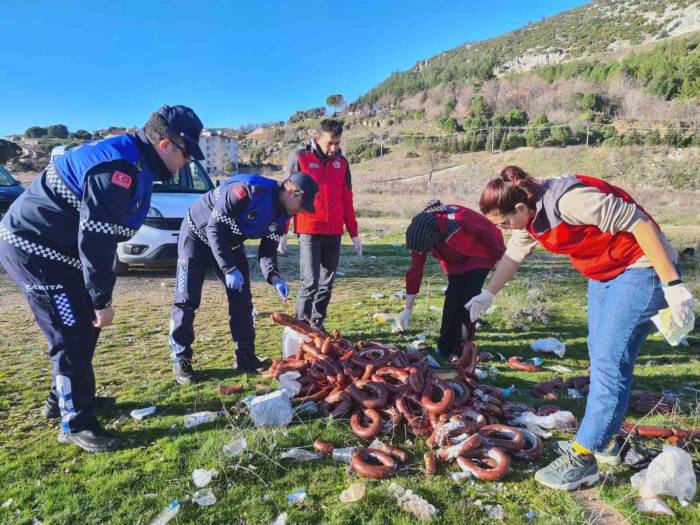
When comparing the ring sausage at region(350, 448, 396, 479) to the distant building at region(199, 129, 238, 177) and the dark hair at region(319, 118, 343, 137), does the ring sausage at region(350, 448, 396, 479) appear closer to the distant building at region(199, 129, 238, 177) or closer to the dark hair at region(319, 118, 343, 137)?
the dark hair at region(319, 118, 343, 137)

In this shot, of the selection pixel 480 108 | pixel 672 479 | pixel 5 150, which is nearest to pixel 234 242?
pixel 672 479

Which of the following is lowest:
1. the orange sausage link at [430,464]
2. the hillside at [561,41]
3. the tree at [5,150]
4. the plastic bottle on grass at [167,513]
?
the orange sausage link at [430,464]

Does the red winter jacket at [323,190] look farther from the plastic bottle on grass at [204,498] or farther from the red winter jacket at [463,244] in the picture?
the plastic bottle on grass at [204,498]

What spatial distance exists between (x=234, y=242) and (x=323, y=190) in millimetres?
1296

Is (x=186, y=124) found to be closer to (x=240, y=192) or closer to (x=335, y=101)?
(x=240, y=192)

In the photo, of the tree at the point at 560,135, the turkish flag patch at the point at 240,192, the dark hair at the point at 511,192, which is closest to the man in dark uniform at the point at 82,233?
the turkish flag patch at the point at 240,192

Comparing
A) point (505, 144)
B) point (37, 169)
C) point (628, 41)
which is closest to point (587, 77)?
point (505, 144)

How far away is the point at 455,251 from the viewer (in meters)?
4.39

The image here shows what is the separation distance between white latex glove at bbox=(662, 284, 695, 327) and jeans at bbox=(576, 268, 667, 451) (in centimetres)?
9

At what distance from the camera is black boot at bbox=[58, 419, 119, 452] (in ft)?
9.31

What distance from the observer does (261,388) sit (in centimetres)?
374

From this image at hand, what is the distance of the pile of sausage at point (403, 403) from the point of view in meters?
2.74

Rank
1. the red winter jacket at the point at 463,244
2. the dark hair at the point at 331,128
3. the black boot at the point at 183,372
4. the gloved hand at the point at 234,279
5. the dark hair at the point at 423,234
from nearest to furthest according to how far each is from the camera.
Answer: the gloved hand at the point at 234,279 < the black boot at the point at 183,372 < the dark hair at the point at 423,234 < the red winter jacket at the point at 463,244 < the dark hair at the point at 331,128

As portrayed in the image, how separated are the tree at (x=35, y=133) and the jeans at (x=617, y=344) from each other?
312 feet
